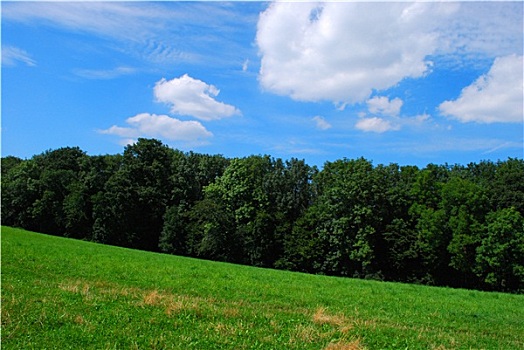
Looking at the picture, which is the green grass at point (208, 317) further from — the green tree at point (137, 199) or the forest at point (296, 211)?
the green tree at point (137, 199)

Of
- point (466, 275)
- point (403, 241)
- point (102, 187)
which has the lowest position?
point (466, 275)

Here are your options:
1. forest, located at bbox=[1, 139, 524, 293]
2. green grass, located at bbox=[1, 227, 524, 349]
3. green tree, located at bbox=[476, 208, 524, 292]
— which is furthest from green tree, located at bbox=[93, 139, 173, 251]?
green tree, located at bbox=[476, 208, 524, 292]

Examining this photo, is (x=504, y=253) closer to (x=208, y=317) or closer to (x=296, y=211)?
(x=296, y=211)

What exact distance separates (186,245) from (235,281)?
3952 cm

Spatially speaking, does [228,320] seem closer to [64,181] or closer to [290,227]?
[290,227]

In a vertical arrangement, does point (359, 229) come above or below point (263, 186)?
below

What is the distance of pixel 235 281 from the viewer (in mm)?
20531

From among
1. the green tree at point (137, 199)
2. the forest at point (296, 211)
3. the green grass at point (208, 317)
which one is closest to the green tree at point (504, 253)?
the forest at point (296, 211)

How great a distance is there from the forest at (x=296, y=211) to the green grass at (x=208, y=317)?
103ft

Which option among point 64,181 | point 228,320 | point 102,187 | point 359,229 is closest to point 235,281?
point 228,320

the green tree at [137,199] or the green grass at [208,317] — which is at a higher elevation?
the green tree at [137,199]

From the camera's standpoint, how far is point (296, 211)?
63.3 m

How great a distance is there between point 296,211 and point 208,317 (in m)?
53.0

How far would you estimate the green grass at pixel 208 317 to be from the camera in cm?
882
